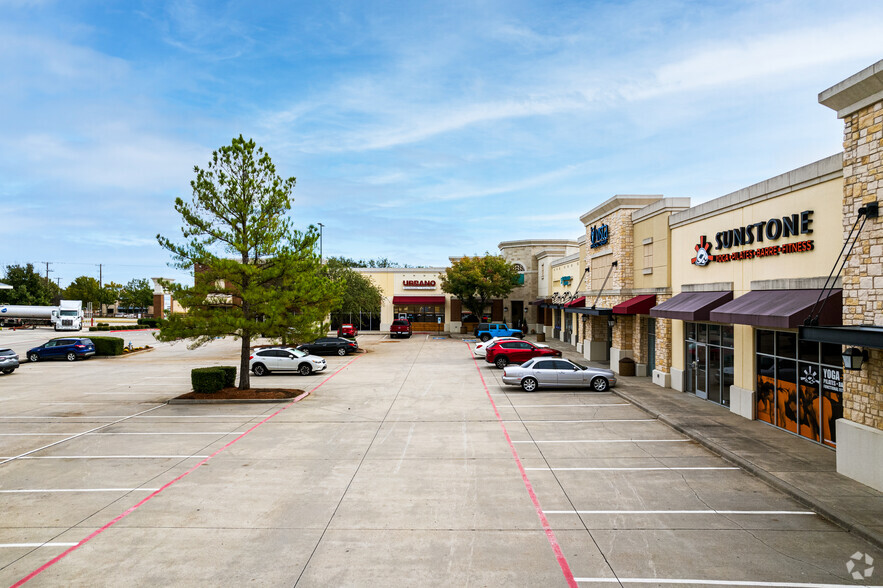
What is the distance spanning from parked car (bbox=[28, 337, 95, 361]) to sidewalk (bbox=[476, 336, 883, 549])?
35.5 meters

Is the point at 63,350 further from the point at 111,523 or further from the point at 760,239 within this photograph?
the point at 760,239

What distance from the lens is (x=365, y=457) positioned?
42.8 feet

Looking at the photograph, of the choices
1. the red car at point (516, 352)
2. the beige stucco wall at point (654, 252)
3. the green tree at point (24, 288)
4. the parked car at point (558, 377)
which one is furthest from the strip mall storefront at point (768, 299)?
the green tree at point (24, 288)

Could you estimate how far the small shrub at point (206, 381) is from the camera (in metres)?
20.8

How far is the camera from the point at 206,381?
68.5 feet

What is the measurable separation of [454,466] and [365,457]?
2.34 meters

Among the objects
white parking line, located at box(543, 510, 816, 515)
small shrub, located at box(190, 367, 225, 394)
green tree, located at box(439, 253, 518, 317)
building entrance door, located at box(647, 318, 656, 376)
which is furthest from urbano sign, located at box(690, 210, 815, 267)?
green tree, located at box(439, 253, 518, 317)

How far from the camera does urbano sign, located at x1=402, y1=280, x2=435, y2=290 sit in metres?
60.7

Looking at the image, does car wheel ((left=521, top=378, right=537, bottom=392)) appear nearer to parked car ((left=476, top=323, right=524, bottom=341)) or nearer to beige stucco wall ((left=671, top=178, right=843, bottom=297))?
beige stucco wall ((left=671, top=178, right=843, bottom=297))

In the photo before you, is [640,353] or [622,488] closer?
[622,488]

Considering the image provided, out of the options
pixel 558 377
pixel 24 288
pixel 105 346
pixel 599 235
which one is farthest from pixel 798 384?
pixel 24 288

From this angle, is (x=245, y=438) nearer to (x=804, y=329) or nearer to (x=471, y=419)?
(x=471, y=419)

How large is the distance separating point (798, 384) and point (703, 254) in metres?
6.53

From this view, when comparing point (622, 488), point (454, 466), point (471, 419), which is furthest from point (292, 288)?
point (622, 488)
